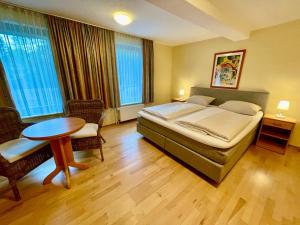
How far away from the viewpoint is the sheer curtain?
2049 millimetres

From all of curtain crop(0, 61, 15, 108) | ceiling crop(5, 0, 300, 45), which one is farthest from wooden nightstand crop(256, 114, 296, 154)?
curtain crop(0, 61, 15, 108)

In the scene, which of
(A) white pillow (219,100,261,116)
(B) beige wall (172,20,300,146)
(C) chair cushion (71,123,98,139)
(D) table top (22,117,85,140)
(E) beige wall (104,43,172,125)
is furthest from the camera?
(E) beige wall (104,43,172,125)

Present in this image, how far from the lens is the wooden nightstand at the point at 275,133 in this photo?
2299 millimetres

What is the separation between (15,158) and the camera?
4.76 ft

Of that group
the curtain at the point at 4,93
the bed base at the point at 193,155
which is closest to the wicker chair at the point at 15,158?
the curtain at the point at 4,93

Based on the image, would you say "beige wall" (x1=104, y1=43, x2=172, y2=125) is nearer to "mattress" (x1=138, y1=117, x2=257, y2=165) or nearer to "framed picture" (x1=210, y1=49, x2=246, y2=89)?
"framed picture" (x1=210, y1=49, x2=246, y2=89)

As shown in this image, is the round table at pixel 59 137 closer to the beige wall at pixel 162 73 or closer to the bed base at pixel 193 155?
the bed base at pixel 193 155

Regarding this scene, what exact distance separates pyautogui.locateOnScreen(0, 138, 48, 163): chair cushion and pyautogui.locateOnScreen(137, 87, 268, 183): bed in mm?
1699

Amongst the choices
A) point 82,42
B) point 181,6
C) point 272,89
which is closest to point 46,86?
point 82,42

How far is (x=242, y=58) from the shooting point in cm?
298

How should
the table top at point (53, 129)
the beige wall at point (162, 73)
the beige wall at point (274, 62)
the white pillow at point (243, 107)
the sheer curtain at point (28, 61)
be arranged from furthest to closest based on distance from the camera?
the beige wall at point (162, 73) → the white pillow at point (243, 107) → the beige wall at point (274, 62) → the sheer curtain at point (28, 61) → the table top at point (53, 129)

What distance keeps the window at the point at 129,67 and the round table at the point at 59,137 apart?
1.98 meters

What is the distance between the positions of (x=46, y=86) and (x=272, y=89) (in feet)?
15.1

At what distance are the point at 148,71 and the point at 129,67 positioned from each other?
620mm
